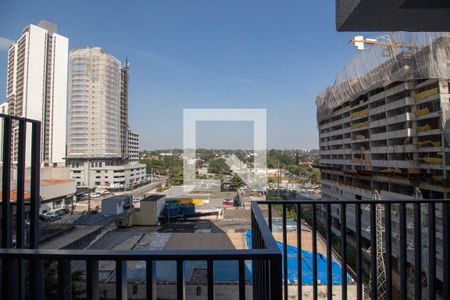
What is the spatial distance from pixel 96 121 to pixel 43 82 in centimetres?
376

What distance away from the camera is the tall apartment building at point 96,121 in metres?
17.9

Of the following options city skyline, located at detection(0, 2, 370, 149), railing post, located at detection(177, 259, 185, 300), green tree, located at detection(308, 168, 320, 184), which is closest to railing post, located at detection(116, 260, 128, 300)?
railing post, located at detection(177, 259, 185, 300)

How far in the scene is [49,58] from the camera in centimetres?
1794

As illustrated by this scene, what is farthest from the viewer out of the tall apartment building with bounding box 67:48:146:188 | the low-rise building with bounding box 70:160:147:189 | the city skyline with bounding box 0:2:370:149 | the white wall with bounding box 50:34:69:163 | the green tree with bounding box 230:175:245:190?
the low-rise building with bounding box 70:160:147:189

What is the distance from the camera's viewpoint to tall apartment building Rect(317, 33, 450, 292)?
695 cm

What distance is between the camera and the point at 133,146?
24359 mm

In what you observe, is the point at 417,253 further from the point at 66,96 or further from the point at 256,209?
the point at 66,96

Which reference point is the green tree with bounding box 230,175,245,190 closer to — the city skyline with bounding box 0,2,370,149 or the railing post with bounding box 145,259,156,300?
the city skyline with bounding box 0,2,370,149

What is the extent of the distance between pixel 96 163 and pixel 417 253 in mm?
20626

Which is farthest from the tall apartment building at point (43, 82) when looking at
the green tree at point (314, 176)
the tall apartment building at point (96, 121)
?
the green tree at point (314, 176)

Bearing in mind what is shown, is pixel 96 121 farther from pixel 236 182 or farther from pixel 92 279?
pixel 92 279

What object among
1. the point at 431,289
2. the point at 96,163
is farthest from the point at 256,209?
the point at 96,163

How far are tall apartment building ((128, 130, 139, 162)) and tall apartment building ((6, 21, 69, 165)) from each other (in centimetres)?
574

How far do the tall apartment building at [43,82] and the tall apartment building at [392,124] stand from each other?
16.0 metres
